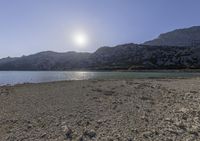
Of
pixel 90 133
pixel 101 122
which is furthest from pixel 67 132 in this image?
pixel 101 122

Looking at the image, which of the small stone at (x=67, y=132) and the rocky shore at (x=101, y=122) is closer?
the rocky shore at (x=101, y=122)

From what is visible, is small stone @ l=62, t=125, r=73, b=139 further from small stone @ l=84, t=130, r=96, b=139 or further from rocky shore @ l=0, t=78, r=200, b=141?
Answer: small stone @ l=84, t=130, r=96, b=139

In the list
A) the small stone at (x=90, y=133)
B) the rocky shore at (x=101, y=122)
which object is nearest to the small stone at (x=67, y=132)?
the rocky shore at (x=101, y=122)

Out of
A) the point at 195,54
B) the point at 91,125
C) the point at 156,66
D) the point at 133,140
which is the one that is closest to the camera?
the point at 133,140

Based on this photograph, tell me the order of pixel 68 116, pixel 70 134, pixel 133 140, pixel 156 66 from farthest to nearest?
pixel 156 66 → pixel 68 116 → pixel 70 134 → pixel 133 140

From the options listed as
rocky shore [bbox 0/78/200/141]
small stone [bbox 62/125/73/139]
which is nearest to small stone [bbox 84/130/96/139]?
rocky shore [bbox 0/78/200/141]

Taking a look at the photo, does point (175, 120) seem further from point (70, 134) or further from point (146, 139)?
point (70, 134)

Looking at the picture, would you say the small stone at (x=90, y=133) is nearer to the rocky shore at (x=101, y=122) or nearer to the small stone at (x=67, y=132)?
the rocky shore at (x=101, y=122)

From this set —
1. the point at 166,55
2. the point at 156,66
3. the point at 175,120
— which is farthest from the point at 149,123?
the point at 166,55

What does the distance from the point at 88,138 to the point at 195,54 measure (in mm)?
193416

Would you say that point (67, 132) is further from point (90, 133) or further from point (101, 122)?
point (101, 122)

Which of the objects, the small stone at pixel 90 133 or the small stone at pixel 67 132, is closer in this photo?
the small stone at pixel 90 133

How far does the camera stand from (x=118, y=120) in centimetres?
1294

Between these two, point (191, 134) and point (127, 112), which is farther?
point (127, 112)
